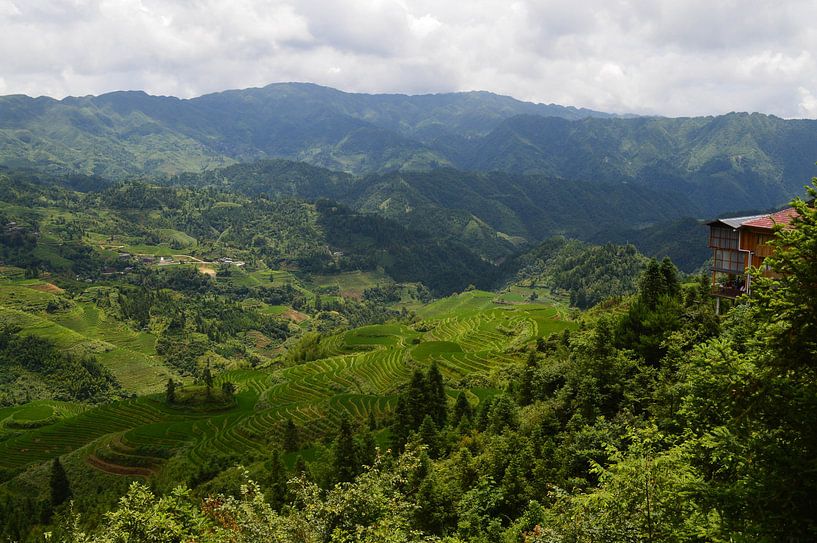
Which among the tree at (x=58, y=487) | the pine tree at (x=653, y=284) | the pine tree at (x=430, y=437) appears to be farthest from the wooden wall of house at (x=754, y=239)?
the tree at (x=58, y=487)

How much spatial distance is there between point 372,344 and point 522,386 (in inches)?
3700

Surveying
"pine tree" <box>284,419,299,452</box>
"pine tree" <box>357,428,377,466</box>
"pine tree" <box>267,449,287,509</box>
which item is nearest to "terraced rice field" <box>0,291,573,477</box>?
"pine tree" <box>284,419,299,452</box>

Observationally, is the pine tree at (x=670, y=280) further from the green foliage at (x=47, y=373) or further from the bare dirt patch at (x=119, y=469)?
the green foliage at (x=47, y=373)

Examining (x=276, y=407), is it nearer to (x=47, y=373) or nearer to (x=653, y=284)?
(x=653, y=284)

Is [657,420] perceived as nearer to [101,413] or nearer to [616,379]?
[616,379]

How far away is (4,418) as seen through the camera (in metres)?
126

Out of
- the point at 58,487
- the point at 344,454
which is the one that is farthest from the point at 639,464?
the point at 58,487

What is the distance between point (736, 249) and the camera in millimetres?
41094

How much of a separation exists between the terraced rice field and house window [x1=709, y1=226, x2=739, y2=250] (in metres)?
37.1

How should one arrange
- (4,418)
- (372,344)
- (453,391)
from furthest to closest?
(372,344) < (4,418) < (453,391)

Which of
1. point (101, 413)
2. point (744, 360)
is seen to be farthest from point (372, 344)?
point (744, 360)

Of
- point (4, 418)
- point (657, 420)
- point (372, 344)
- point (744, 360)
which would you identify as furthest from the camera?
point (372, 344)

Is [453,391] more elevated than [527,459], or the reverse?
[527,459]

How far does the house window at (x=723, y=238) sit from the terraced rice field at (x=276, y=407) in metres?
37.1
